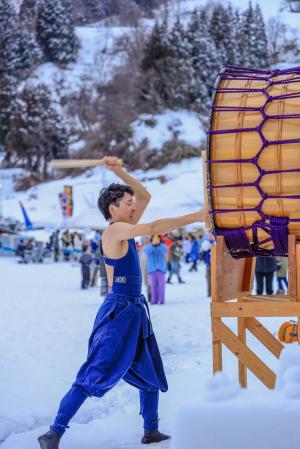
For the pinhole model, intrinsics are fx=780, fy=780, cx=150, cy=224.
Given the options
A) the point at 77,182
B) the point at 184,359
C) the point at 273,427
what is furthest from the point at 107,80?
the point at 273,427

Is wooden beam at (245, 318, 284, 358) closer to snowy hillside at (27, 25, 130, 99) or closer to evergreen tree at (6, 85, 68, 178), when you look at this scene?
evergreen tree at (6, 85, 68, 178)

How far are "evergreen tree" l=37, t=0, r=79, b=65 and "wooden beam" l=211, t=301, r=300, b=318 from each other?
7207 cm

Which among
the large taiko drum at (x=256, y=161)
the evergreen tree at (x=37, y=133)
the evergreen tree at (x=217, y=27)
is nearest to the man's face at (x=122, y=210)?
the large taiko drum at (x=256, y=161)

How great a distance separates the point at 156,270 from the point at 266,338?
30.0ft

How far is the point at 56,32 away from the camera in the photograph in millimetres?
76250

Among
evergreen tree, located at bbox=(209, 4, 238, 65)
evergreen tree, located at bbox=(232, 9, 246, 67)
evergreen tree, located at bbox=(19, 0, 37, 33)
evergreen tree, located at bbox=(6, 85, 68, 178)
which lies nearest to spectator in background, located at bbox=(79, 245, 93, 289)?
evergreen tree, located at bbox=(6, 85, 68, 178)

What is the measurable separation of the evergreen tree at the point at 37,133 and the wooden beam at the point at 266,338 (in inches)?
2034

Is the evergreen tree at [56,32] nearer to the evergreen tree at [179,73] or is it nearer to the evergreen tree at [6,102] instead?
the evergreen tree at [6,102]

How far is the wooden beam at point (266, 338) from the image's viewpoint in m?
4.49

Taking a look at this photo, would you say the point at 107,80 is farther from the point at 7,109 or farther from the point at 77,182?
the point at 77,182

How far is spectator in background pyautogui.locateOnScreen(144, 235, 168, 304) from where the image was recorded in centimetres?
1355

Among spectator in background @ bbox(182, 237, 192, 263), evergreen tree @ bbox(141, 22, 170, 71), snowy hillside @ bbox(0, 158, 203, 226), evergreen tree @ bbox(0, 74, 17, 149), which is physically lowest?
spectator in background @ bbox(182, 237, 192, 263)

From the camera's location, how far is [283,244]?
387cm

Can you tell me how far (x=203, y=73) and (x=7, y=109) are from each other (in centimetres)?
1583
